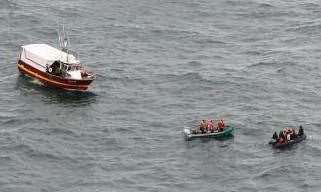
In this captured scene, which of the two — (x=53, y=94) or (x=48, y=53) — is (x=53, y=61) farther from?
(x=53, y=94)

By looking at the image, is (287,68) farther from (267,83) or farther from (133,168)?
(133,168)

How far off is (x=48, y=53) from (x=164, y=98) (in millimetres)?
21969

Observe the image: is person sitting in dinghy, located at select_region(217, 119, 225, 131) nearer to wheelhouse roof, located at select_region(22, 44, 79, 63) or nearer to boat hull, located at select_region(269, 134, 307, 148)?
boat hull, located at select_region(269, 134, 307, 148)

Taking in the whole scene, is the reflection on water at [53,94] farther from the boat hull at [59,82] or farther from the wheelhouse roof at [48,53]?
the wheelhouse roof at [48,53]

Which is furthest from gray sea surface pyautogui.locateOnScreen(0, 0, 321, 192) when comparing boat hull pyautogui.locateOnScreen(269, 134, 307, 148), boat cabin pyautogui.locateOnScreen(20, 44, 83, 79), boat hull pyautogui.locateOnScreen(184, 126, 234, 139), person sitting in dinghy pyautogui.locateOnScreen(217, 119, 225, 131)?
boat cabin pyautogui.locateOnScreen(20, 44, 83, 79)

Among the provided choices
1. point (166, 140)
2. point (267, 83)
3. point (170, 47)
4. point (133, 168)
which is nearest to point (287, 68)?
point (267, 83)

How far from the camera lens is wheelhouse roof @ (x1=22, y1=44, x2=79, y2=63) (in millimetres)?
138500

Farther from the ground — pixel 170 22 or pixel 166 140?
pixel 170 22

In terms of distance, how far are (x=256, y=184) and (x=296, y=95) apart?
32.6 metres

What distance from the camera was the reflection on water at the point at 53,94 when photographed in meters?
134

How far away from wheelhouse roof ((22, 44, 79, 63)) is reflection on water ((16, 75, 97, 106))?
4.80m

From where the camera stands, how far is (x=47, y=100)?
13325cm

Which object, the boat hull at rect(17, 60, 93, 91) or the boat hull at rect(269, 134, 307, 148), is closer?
the boat hull at rect(269, 134, 307, 148)

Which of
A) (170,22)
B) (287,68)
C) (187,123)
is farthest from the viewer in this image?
(170,22)
